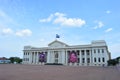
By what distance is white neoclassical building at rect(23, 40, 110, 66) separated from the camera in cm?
6606

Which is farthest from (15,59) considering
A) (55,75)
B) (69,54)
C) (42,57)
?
(55,75)

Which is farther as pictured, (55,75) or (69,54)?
(69,54)

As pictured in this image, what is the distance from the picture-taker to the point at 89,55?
230ft

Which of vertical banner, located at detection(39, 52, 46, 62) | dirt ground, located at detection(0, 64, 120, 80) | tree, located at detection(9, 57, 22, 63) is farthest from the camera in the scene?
tree, located at detection(9, 57, 22, 63)

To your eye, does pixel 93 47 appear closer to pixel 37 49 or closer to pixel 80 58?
pixel 80 58

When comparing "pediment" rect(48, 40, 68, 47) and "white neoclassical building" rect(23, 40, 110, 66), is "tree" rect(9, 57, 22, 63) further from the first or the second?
"pediment" rect(48, 40, 68, 47)

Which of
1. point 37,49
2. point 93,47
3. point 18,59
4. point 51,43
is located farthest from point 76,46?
point 18,59

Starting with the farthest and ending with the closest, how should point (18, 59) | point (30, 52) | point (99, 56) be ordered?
point (18, 59) → point (30, 52) → point (99, 56)

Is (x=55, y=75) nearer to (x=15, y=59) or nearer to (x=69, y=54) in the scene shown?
(x=69, y=54)

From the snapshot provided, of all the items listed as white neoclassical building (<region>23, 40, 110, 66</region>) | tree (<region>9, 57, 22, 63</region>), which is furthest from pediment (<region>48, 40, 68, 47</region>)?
tree (<region>9, 57, 22, 63</region>)

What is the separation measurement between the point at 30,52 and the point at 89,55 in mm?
31141

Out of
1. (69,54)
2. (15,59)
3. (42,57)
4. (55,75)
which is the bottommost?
(55,75)

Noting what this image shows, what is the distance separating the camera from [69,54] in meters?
74.8

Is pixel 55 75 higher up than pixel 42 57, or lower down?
lower down
